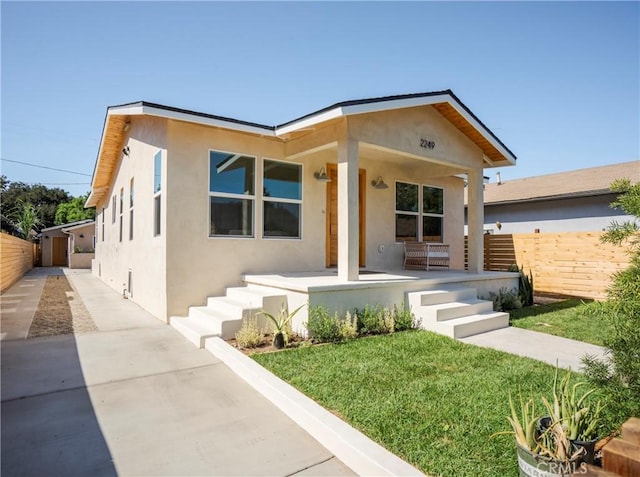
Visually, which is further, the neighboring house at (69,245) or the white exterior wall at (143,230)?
the neighboring house at (69,245)

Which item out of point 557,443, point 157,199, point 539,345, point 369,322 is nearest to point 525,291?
point 539,345

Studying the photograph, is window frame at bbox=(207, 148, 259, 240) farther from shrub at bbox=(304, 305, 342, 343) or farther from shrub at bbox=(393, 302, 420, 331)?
shrub at bbox=(393, 302, 420, 331)

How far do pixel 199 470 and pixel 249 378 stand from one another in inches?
65.0

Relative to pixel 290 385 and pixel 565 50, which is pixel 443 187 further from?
pixel 290 385

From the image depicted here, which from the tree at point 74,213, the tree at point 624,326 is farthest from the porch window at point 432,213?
the tree at point 74,213

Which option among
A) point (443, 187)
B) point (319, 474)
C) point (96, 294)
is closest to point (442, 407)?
point (319, 474)

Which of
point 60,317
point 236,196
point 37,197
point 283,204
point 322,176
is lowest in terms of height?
point 60,317

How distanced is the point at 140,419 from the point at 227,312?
3078 mm

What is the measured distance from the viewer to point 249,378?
4.23 meters

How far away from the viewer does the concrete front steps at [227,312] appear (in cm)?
579

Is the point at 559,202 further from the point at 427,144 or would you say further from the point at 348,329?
the point at 348,329

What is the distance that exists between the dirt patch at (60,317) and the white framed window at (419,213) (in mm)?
8073

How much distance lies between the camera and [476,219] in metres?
9.61

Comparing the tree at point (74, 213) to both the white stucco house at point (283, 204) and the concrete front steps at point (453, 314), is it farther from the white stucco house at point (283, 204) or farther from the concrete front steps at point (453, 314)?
the concrete front steps at point (453, 314)
